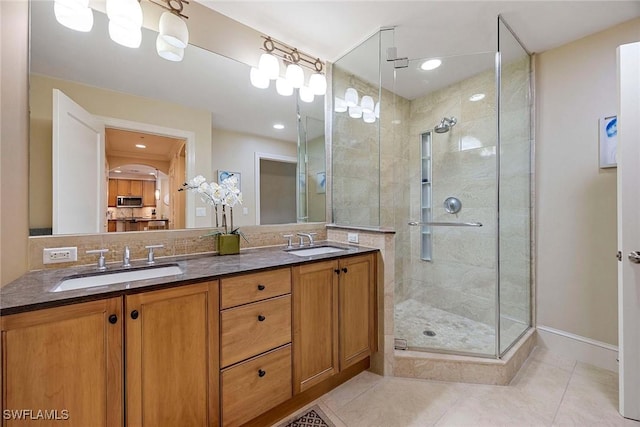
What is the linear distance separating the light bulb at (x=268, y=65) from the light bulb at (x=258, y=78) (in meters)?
0.02

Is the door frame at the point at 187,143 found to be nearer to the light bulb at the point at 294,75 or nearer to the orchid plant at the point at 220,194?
the orchid plant at the point at 220,194

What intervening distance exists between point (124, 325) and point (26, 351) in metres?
0.25

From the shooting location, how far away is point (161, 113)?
1605 mm

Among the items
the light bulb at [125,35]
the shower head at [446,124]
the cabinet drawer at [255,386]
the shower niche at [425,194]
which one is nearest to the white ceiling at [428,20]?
the light bulb at [125,35]

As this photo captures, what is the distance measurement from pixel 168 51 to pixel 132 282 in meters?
1.42

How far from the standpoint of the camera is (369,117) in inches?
93.7

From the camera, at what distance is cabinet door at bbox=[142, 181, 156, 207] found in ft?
5.08

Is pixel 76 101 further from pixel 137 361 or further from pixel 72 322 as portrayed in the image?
pixel 137 361

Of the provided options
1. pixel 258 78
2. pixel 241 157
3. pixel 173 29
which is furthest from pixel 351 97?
pixel 173 29

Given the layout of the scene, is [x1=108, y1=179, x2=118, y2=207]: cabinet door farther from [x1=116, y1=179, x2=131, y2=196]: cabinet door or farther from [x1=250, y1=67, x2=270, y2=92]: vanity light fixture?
[x1=250, y1=67, x2=270, y2=92]: vanity light fixture

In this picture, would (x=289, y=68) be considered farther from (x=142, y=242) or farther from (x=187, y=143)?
(x=142, y=242)

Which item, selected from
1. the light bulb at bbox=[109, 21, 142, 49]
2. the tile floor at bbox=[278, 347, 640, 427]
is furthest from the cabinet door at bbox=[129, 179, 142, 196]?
the tile floor at bbox=[278, 347, 640, 427]

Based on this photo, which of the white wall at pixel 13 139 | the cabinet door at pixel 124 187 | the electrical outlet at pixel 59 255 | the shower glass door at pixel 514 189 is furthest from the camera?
the shower glass door at pixel 514 189

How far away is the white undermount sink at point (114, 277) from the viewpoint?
116 cm
